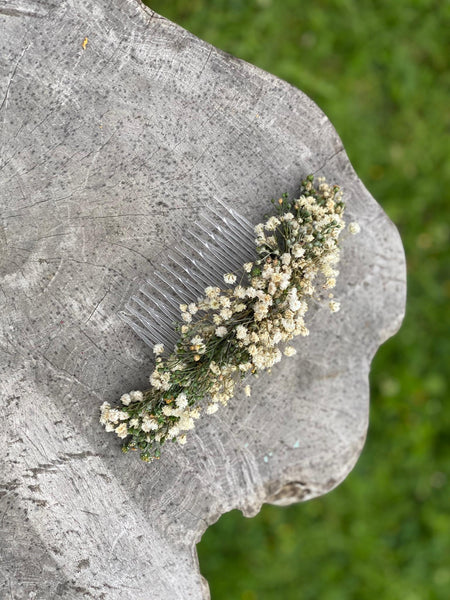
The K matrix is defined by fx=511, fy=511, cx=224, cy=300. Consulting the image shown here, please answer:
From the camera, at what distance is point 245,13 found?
3162mm

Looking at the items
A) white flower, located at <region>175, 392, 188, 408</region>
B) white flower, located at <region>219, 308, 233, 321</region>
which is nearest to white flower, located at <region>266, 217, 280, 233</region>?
white flower, located at <region>219, 308, 233, 321</region>

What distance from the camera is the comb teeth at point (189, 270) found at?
2.21 metres

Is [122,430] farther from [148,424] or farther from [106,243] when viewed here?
[106,243]

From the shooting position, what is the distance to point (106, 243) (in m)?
2.19

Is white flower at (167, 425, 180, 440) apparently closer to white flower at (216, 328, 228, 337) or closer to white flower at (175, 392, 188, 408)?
white flower at (175, 392, 188, 408)

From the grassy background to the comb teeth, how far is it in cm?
Result: 148

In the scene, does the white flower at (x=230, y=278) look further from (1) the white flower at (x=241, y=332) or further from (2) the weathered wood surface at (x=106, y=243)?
(2) the weathered wood surface at (x=106, y=243)

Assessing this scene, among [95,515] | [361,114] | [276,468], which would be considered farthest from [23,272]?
[361,114]

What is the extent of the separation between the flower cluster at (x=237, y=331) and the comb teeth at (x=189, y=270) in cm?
10

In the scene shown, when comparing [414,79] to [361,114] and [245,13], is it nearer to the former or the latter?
[361,114]

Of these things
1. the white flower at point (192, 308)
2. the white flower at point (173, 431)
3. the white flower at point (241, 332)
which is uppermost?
the white flower at point (241, 332)

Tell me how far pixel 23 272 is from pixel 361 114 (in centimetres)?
241

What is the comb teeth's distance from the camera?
7.27ft

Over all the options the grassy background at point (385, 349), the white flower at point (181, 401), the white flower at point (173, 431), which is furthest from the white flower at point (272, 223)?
the grassy background at point (385, 349)
